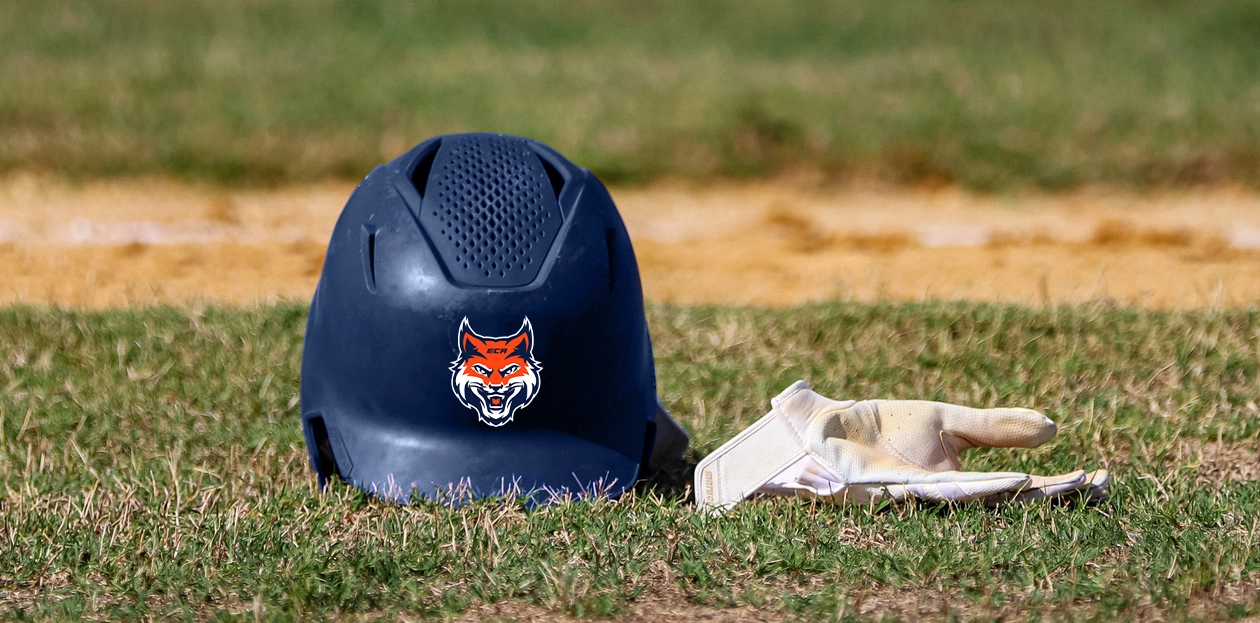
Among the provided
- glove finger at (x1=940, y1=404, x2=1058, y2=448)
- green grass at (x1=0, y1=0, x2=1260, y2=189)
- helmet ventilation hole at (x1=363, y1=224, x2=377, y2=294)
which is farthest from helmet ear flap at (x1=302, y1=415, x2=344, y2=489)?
green grass at (x1=0, y1=0, x2=1260, y2=189)

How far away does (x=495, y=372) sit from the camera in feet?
11.4

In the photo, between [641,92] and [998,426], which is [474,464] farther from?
[641,92]

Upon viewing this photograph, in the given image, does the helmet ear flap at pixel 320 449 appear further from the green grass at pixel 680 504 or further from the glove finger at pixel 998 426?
the glove finger at pixel 998 426

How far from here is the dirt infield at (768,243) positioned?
6637mm

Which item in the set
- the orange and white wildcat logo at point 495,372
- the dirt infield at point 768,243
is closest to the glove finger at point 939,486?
the orange and white wildcat logo at point 495,372

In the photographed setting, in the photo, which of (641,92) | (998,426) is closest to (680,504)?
(998,426)

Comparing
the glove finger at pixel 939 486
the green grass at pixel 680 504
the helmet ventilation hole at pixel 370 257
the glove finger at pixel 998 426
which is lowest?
the green grass at pixel 680 504

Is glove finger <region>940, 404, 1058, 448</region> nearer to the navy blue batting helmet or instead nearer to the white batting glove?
the white batting glove

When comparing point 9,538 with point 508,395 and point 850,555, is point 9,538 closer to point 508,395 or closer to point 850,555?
point 508,395

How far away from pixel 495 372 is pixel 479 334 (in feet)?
0.35

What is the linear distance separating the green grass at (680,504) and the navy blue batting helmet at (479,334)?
0.14 m

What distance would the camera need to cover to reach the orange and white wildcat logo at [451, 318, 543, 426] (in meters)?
3.46

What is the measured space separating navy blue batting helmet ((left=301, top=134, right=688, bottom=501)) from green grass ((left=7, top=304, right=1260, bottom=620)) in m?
0.14

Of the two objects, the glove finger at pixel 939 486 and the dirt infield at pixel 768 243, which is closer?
the glove finger at pixel 939 486
